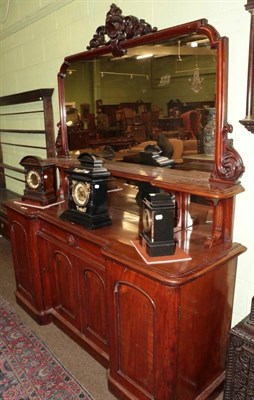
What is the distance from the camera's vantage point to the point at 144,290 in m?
1.50

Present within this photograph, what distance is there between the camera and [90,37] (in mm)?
2457

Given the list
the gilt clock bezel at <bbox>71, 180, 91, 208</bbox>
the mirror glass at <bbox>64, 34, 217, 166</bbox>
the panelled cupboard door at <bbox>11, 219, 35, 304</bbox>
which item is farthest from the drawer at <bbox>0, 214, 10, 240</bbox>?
the gilt clock bezel at <bbox>71, 180, 91, 208</bbox>

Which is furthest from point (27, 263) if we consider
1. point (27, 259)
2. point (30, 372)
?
point (30, 372)

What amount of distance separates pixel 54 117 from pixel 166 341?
2.27 metres

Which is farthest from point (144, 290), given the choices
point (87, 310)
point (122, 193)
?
point (122, 193)

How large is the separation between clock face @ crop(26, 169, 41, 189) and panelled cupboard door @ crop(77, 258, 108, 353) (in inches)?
30.3

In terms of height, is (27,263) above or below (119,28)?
below

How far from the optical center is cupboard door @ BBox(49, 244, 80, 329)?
2.15 metres

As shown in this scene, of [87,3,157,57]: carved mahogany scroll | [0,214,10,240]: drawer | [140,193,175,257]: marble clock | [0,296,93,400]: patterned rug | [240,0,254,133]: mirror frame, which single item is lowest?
[0,296,93,400]: patterned rug

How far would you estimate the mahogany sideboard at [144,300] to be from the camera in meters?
1.46

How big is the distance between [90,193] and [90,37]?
127 cm

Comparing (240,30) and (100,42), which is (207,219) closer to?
(240,30)

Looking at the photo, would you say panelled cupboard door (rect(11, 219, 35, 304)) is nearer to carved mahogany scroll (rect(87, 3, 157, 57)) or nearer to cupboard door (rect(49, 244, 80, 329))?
cupboard door (rect(49, 244, 80, 329))

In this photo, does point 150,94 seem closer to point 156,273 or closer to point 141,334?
point 156,273
